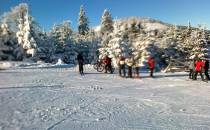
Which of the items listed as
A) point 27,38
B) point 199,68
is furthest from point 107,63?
point 27,38

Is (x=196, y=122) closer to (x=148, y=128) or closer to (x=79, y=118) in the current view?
(x=148, y=128)

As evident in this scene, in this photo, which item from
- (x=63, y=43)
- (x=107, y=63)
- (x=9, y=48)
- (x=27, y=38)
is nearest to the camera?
(x=107, y=63)

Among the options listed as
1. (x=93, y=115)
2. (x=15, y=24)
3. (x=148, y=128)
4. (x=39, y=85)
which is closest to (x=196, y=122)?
(x=148, y=128)

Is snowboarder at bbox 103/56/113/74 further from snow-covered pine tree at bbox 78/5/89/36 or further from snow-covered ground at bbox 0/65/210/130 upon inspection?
snow-covered pine tree at bbox 78/5/89/36

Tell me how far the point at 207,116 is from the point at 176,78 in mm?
14238

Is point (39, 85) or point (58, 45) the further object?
point (58, 45)

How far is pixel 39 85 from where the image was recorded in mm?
21875

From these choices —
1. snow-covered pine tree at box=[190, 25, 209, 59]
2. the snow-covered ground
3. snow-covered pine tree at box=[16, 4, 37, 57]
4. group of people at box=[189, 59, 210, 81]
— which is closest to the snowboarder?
group of people at box=[189, 59, 210, 81]

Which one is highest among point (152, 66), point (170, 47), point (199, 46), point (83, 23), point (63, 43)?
point (83, 23)

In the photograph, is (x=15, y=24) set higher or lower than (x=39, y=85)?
higher

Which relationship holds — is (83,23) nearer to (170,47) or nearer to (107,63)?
(170,47)

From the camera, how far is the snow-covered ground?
11.7 m

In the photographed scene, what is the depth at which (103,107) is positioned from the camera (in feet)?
49.0


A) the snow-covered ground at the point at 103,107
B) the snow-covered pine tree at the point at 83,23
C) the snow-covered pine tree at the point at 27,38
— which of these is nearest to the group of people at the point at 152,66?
the snow-covered ground at the point at 103,107
